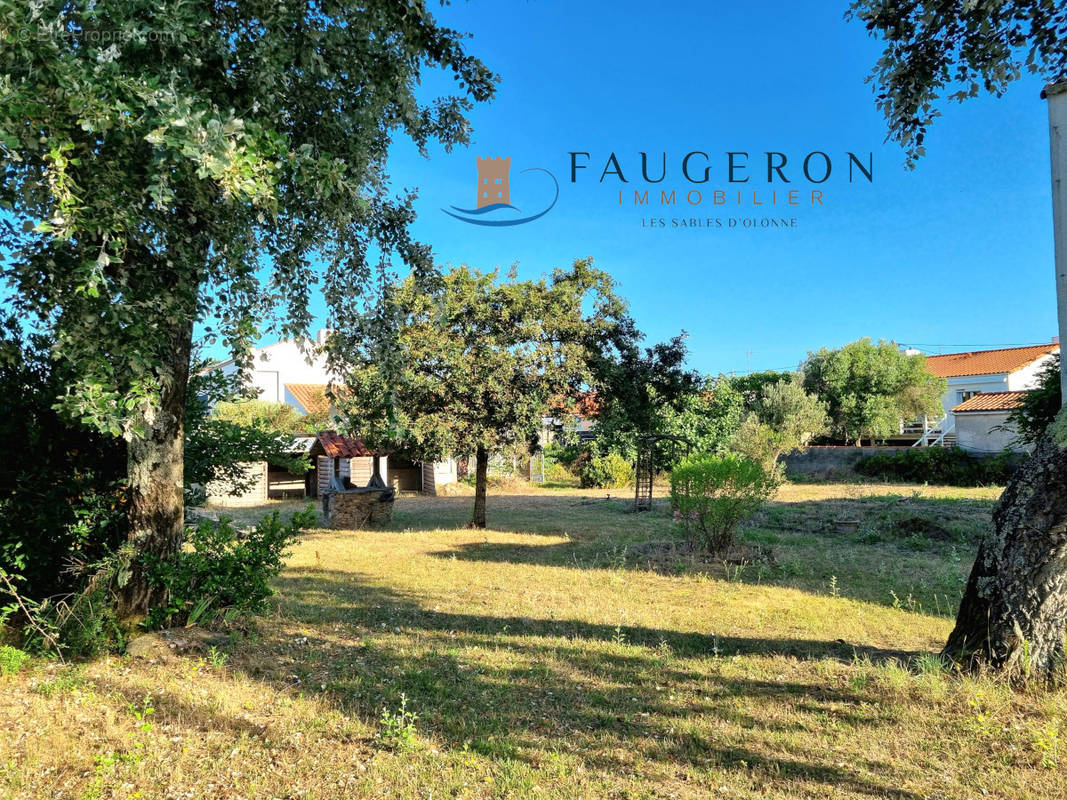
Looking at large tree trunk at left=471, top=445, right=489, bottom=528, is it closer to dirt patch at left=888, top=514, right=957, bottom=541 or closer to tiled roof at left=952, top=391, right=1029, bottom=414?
dirt patch at left=888, top=514, right=957, bottom=541

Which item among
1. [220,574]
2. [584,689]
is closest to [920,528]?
[584,689]

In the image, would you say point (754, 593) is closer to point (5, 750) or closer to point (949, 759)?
point (949, 759)

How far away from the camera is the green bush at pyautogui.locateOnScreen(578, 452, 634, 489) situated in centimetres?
2834

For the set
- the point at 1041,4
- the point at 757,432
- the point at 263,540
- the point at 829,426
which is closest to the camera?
the point at 1041,4

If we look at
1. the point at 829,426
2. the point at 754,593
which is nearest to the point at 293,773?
the point at 754,593

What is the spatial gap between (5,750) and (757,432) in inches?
1025

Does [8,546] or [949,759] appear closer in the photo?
[949,759]

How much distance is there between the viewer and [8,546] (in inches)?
215

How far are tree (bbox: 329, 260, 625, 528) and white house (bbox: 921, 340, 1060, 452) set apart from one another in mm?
20563

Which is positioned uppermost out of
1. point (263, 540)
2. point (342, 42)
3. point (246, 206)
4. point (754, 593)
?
point (342, 42)

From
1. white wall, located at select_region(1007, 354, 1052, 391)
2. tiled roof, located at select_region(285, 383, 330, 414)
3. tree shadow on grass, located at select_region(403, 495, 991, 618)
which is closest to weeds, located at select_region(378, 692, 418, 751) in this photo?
tree shadow on grass, located at select_region(403, 495, 991, 618)

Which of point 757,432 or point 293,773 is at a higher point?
point 757,432

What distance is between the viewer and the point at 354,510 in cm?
1641

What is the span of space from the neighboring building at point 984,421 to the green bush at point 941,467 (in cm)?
258
